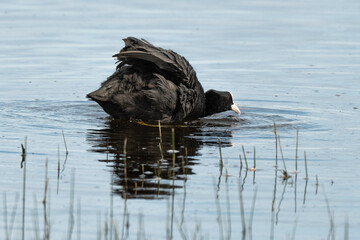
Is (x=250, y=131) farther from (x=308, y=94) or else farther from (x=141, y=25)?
(x=141, y=25)

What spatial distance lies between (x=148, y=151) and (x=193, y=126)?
2222 mm

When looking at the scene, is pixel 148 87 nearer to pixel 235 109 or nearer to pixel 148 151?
pixel 235 109

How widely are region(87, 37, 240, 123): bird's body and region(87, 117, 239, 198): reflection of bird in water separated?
0.74 feet

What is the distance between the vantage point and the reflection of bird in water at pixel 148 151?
7367 mm

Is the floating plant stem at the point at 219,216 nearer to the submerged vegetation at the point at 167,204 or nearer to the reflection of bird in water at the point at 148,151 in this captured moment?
the submerged vegetation at the point at 167,204

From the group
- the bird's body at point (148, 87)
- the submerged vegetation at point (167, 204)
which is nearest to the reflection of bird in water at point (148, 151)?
the submerged vegetation at point (167, 204)

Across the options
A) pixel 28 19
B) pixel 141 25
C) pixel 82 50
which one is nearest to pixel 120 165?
pixel 82 50

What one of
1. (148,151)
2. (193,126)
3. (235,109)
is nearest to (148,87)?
(193,126)

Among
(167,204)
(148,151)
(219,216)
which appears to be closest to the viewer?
(219,216)

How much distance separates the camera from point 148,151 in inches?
355

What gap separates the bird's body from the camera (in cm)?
1048

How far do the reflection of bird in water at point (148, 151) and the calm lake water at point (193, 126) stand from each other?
0.02 m

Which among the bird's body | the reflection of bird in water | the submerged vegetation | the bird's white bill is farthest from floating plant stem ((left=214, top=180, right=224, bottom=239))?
the bird's white bill

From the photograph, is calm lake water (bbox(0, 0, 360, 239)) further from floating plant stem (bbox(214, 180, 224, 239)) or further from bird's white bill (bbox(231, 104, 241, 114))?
bird's white bill (bbox(231, 104, 241, 114))
